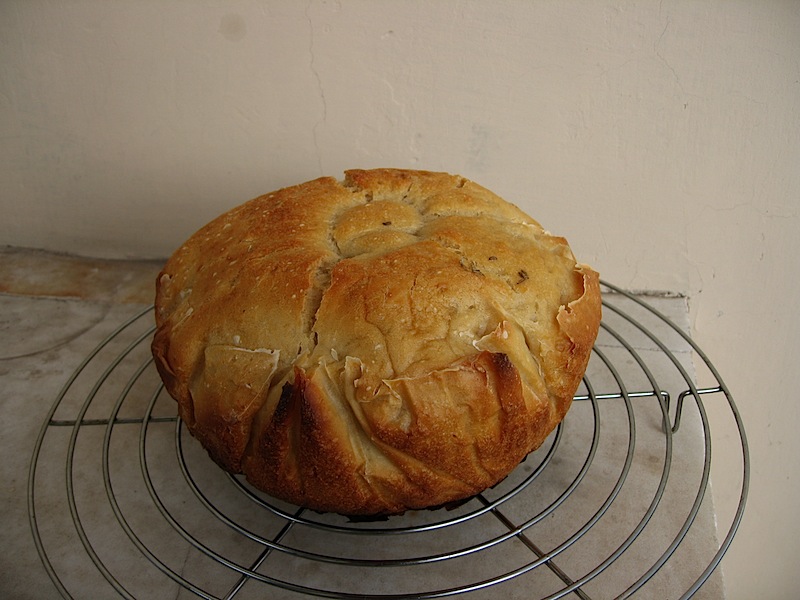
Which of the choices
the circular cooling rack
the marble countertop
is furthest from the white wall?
the circular cooling rack

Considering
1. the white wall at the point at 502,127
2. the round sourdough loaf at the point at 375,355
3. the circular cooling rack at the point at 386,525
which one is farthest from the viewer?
the white wall at the point at 502,127

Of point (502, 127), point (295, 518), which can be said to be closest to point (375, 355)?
point (295, 518)

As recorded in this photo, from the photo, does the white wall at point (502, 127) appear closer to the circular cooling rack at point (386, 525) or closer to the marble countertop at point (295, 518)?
the marble countertop at point (295, 518)

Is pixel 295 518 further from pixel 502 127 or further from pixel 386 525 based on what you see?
pixel 502 127

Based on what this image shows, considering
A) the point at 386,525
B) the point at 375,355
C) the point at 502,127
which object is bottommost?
the point at 386,525

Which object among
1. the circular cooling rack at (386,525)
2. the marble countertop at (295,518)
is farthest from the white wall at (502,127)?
the circular cooling rack at (386,525)

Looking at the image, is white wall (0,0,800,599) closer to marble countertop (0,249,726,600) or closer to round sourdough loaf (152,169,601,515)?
marble countertop (0,249,726,600)

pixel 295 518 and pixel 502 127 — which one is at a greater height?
pixel 502 127
